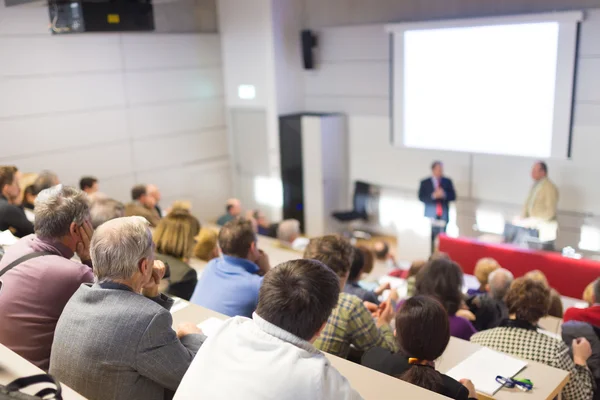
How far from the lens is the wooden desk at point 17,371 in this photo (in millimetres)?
1667

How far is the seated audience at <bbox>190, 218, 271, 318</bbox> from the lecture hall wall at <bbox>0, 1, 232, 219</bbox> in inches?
191

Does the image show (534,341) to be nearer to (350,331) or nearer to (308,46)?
(350,331)

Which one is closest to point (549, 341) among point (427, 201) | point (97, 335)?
point (97, 335)

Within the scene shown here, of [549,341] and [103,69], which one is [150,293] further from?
[103,69]

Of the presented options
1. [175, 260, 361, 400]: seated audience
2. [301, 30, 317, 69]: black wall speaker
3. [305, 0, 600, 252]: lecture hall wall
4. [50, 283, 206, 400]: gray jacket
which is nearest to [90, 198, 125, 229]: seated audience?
[50, 283, 206, 400]: gray jacket

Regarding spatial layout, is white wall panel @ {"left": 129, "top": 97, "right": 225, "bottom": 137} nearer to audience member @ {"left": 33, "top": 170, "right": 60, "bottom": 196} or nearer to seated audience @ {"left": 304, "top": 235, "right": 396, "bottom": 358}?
audience member @ {"left": 33, "top": 170, "right": 60, "bottom": 196}

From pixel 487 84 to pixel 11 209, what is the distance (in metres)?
5.53

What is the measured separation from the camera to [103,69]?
25.3 feet

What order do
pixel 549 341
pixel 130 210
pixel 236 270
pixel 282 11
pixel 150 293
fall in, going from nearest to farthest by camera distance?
1. pixel 150 293
2. pixel 549 341
3. pixel 236 270
4. pixel 130 210
5. pixel 282 11

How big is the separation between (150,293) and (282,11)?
719 cm

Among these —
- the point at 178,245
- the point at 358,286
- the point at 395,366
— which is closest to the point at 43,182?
the point at 178,245

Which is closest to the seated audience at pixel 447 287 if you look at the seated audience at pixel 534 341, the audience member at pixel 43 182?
the seated audience at pixel 534 341

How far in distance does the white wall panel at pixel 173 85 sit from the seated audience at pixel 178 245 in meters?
4.97

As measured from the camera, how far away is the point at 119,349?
5.77 ft
